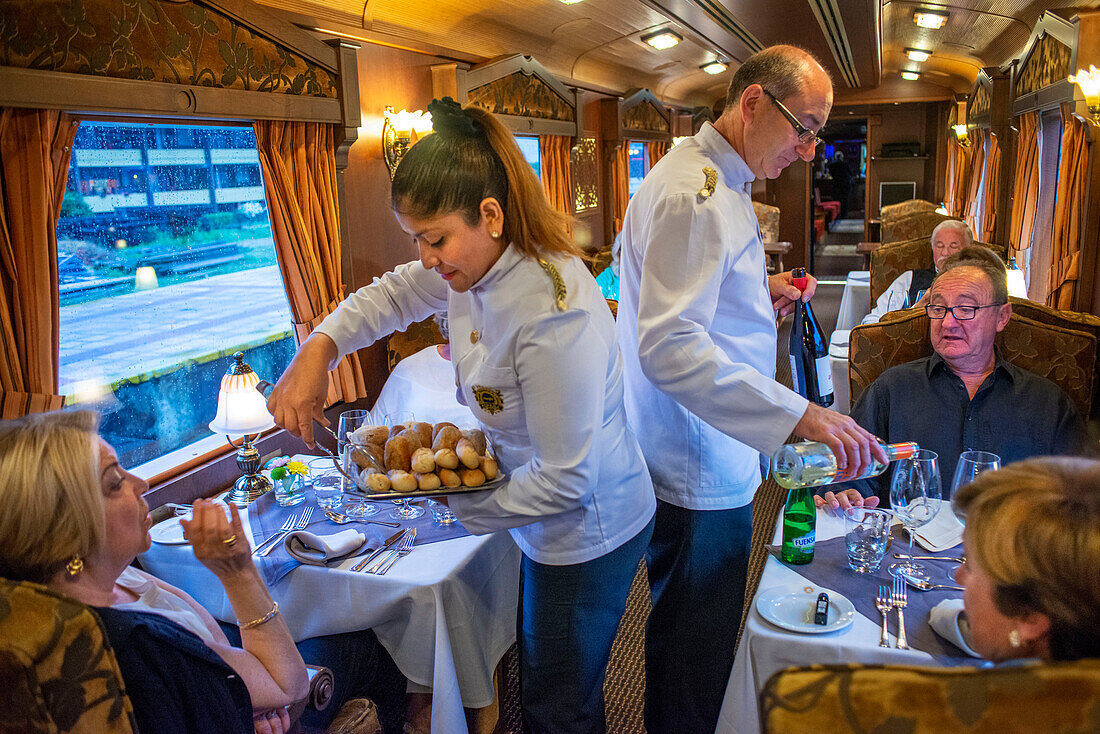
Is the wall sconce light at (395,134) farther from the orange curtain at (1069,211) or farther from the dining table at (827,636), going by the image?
A: the orange curtain at (1069,211)

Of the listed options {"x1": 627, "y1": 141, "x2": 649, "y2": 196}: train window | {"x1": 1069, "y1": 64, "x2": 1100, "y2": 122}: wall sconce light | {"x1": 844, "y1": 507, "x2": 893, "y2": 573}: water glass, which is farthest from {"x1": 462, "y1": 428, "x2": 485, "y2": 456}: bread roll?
{"x1": 627, "y1": 141, "x2": 649, "y2": 196}: train window

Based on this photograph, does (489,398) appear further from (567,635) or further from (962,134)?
(962,134)

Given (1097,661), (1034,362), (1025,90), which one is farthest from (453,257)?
(1025,90)

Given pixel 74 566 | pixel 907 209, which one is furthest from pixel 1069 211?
pixel 74 566

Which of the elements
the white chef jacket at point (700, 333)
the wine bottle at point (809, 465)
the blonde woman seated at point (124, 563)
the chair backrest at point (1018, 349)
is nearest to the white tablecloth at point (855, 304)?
the chair backrest at point (1018, 349)

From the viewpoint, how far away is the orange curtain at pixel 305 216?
136 inches

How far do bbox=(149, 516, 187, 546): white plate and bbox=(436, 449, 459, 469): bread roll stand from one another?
1.10 m

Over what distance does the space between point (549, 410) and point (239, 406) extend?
5.13 ft

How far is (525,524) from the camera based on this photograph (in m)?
1.70

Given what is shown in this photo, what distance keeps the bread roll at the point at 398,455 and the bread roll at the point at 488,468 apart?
0.17 metres

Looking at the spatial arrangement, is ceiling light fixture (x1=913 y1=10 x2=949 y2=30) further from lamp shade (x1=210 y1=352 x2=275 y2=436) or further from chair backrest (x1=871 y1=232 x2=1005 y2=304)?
lamp shade (x1=210 y1=352 x2=275 y2=436)

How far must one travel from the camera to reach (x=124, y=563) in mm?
1550

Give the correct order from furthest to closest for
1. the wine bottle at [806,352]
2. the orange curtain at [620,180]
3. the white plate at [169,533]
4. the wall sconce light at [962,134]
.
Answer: the wall sconce light at [962,134]
the orange curtain at [620,180]
the wine bottle at [806,352]
the white plate at [169,533]

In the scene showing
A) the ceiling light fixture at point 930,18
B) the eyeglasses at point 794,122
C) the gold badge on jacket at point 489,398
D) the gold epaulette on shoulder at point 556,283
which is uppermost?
the ceiling light fixture at point 930,18
